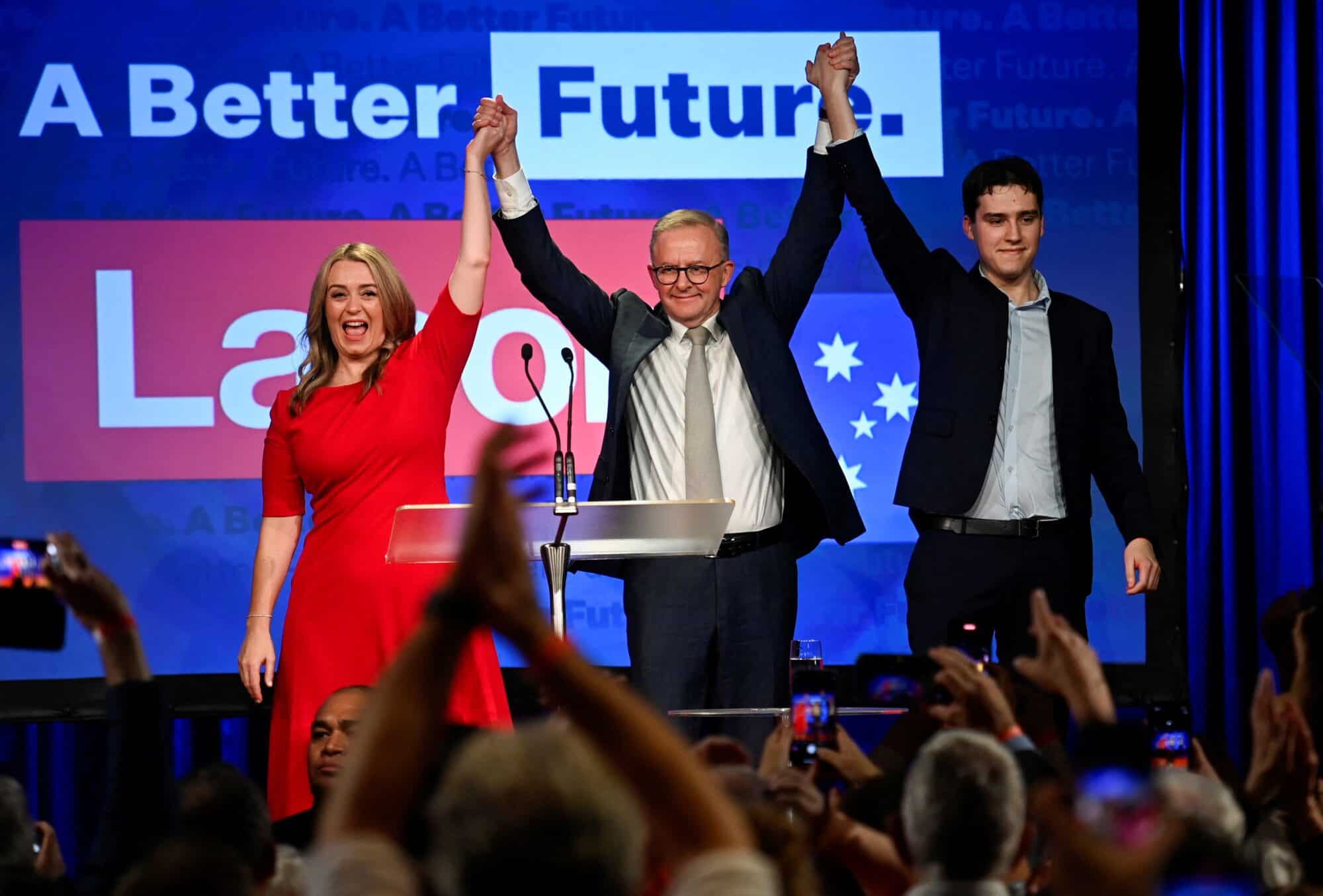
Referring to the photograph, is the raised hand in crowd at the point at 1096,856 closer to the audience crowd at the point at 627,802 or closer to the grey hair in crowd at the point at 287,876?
the audience crowd at the point at 627,802

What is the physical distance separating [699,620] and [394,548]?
3.15 ft

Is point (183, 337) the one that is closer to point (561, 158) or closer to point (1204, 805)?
point (561, 158)

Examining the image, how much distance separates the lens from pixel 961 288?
4.28 meters

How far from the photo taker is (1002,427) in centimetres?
424

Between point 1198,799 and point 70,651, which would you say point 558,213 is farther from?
point 1198,799

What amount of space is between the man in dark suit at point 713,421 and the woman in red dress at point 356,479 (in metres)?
0.33

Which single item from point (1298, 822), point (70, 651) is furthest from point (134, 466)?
point (1298, 822)

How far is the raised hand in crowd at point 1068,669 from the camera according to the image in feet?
6.88

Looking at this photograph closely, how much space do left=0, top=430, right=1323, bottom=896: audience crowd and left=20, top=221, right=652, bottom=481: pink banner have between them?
Answer: 2.70m

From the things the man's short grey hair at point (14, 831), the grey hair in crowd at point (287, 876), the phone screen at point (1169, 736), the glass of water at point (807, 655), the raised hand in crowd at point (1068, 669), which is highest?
the raised hand in crowd at point (1068, 669)

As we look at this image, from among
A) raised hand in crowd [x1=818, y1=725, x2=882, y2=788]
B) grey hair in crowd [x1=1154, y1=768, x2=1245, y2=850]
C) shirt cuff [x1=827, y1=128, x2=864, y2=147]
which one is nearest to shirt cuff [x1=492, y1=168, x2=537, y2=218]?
shirt cuff [x1=827, y1=128, x2=864, y2=147]

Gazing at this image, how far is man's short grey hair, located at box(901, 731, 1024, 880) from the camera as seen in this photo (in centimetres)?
158

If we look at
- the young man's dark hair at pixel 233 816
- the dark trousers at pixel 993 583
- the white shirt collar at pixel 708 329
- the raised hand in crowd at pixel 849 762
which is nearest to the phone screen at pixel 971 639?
the dark trousers at pixel 993 583

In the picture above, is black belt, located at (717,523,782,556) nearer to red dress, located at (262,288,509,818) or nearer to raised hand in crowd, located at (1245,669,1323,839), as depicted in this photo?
red dress, located at (262,288,509,818)
